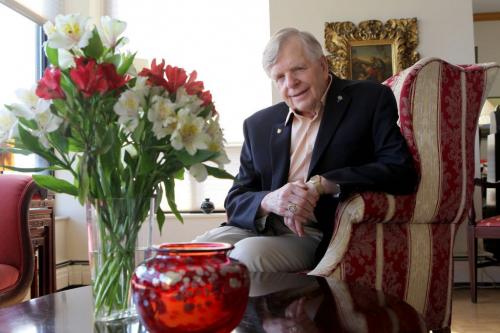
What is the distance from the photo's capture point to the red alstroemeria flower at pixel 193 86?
940 mm

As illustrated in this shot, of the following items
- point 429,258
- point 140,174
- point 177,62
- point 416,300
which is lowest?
point 416,300

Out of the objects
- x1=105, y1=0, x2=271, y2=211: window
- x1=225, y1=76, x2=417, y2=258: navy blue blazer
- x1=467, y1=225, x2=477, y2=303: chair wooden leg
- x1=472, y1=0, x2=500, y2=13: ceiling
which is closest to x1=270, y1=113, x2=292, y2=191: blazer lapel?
x1=225, y1=76, x2=417, y2=258: navy blue blazer

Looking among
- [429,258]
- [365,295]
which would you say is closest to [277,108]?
[429,258]

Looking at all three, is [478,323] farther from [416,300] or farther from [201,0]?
[201,0]

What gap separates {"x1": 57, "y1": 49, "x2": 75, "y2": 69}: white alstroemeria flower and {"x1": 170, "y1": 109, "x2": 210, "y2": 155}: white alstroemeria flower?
0.68 ft

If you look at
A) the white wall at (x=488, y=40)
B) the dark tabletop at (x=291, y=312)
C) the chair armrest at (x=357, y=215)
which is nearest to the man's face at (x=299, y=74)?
the chair armrest at (x=357, y=215)

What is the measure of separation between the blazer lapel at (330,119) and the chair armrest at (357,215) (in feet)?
0.77

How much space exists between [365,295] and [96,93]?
0.69 m

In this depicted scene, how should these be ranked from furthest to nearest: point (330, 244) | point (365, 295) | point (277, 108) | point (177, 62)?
point (177, 62) < point (277, 108) < point (330, 244) < point (365, 295)

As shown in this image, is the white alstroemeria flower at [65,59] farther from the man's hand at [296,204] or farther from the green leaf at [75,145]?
the man's hand at [296,204]

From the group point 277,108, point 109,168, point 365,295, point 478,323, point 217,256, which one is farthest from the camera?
point 478,323

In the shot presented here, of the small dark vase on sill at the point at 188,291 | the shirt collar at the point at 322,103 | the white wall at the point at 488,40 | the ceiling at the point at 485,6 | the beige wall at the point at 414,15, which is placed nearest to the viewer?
the small dark vase on sill at the point at 188,291

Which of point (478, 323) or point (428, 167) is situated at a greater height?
point (428, 167)

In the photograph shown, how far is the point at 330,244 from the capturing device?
180 cm
